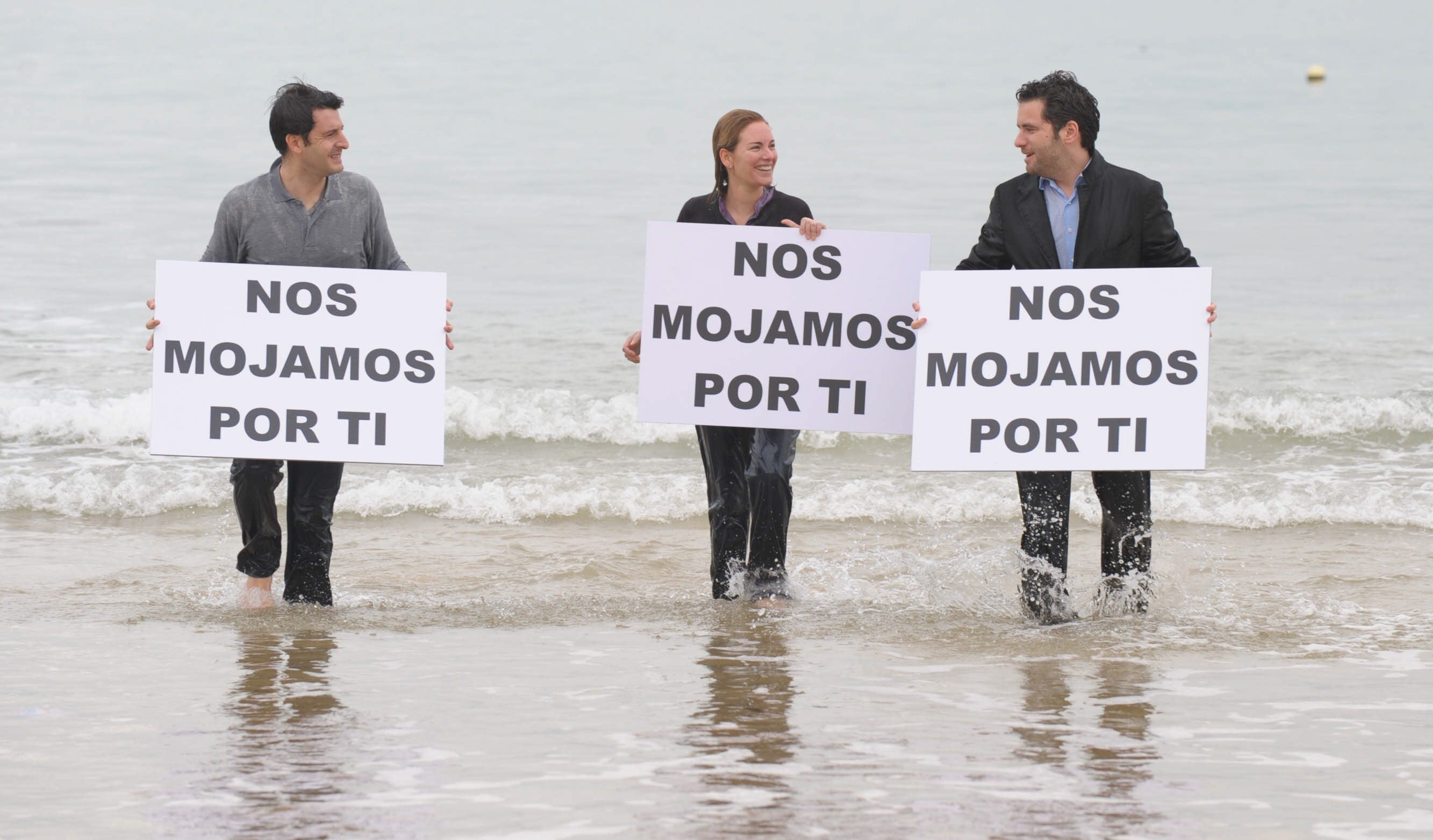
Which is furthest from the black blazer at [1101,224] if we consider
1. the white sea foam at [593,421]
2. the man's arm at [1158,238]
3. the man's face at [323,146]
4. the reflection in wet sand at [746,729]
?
the white sea foam at [593,421]

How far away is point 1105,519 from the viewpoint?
6.61 metres

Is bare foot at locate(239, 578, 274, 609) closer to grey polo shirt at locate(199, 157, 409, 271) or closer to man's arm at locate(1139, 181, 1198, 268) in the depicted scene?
grey polo shirt at locate(199, 157, 409, 271)

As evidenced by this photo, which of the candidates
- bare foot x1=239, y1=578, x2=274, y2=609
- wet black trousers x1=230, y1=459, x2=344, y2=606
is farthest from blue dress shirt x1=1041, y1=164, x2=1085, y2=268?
bare foot x1=239, y1=578, x2=274, y2=609

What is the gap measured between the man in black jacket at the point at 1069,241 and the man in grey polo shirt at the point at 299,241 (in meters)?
2.13

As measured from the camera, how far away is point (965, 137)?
32.3 m

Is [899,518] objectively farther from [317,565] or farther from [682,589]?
[317,565]

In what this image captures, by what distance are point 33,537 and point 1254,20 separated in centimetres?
7070

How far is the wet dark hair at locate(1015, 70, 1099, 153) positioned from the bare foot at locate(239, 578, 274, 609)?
3.35 metres

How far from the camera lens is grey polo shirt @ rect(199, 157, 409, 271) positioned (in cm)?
659

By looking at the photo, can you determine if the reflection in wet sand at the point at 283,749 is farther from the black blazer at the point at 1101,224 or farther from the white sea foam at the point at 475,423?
the white sea foam at the point at 475,423

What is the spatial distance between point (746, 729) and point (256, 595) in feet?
8.32

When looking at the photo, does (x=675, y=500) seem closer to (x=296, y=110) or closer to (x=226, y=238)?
(x=226, y=238)

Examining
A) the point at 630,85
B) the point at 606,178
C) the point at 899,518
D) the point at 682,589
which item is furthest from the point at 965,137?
the point at 682,589

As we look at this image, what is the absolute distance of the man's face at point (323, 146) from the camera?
643 centimetres
